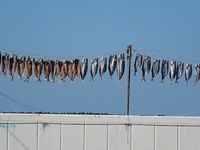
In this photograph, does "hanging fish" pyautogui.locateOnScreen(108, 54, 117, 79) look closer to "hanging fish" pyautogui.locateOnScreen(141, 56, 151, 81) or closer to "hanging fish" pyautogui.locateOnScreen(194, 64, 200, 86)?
"hanging fish" pyautogui.locateOnScreen(141, 56, 151, 81)

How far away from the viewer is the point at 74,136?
314 inches

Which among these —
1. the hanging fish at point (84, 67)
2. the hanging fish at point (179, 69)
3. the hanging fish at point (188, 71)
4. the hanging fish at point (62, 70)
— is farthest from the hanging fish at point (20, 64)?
the hanging fish at point (188, 71)

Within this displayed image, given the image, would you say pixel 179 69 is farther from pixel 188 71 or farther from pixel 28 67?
pixel 28 67

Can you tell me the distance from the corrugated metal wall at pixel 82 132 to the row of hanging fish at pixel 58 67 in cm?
306

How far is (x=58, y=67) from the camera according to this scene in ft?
36.4

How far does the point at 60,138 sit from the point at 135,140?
1.57 m

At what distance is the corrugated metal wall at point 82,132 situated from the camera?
7.95 meters

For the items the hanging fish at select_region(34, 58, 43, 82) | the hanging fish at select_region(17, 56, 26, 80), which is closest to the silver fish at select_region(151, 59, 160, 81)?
the hanging fish at select_region(34, 58, 43, 82)

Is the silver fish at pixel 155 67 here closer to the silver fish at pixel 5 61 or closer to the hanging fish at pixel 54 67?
the hanging fish at pixel 54 67

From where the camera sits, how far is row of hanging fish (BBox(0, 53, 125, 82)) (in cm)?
1090

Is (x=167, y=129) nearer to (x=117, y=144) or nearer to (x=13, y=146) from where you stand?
(x=117, y=144)

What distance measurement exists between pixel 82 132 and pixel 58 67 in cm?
352

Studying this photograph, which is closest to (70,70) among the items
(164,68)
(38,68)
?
(38,68)

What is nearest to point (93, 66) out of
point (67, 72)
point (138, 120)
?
point (67, 72)
